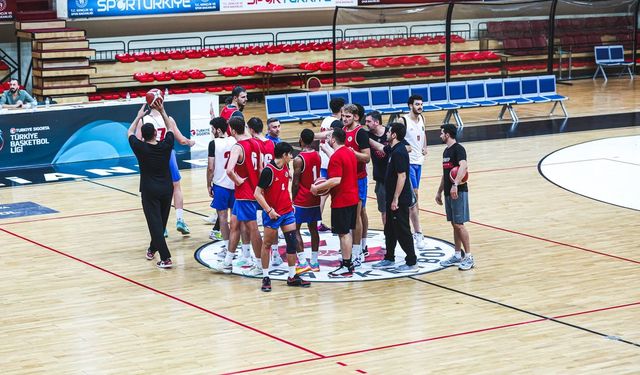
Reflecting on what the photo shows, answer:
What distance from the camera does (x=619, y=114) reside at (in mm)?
29594

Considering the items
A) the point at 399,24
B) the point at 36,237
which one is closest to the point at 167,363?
the point at 36,237

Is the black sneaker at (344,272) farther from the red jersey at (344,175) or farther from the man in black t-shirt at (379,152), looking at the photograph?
the man in black t-shirt at (379,152)

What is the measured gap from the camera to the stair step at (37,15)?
2964 centimetres

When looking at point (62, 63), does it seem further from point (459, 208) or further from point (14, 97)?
point (459, 208)

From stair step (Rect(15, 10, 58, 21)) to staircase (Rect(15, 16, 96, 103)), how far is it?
152mm

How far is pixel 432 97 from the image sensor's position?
92.7ft

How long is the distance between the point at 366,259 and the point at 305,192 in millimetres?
1620

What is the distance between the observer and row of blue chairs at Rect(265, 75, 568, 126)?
87.1ft

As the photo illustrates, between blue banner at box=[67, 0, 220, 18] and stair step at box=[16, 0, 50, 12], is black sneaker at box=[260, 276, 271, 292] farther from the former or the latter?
stair step at box=[16, 0, 50, 12]

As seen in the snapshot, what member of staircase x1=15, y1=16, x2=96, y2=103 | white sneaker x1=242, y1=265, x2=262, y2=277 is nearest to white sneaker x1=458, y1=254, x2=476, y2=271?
white sneaker x1=242, y1=265, x2=262, y2=277

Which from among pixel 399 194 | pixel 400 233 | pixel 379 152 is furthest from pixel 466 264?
pixel 379 152

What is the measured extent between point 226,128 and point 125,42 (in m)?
19.5

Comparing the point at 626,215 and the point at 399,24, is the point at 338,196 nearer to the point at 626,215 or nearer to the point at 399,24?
the point at 626,215

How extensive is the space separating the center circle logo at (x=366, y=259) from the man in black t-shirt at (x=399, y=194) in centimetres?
34
